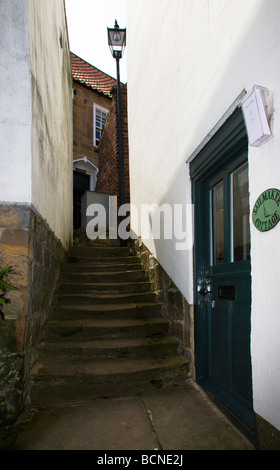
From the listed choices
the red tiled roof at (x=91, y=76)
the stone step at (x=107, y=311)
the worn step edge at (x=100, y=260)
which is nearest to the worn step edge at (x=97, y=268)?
the worn step edge at (x=100, y=260)

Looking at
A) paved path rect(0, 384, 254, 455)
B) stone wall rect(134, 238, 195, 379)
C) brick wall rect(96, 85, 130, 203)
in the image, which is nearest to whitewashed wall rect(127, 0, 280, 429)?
stone wall rect(134, 238, 195, 379)

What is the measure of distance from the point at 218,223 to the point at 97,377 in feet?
6.35

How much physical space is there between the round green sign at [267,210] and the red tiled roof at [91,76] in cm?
1225

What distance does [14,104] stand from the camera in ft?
8.02

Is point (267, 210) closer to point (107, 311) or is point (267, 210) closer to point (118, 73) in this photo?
point (107, 311)

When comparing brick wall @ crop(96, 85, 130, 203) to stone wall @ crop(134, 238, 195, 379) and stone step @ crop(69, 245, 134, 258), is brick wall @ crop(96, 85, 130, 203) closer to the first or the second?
stone step @ crop(69, 245, 134, 258)

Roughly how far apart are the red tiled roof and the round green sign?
12.2m

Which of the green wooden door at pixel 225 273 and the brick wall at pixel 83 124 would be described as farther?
the brick wall at pixel 83 124

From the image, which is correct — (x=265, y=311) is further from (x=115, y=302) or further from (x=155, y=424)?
(x=115, y=302)

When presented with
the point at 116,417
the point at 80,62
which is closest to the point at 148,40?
the point at 116,417

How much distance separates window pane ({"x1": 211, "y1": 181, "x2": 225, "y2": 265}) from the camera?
2770 millimetres

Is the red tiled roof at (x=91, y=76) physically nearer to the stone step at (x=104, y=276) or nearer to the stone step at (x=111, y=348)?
the stone step at (x=104, y=276)

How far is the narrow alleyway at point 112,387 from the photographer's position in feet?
6.81

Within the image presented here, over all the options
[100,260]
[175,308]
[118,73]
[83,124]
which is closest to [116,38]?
[118,73]
